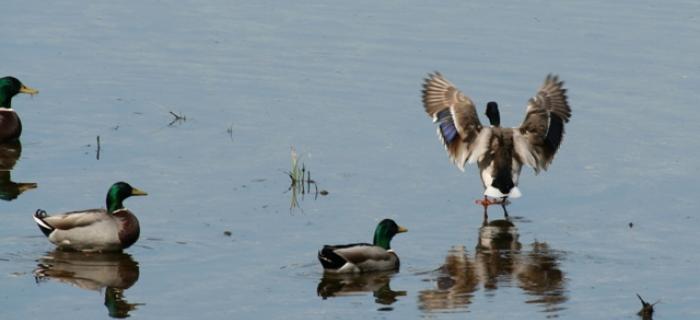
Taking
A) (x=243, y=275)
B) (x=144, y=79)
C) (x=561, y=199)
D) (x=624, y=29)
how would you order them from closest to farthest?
(x=243, y=275) → (x=561, y=199) → (x=144, y=79) → (x=624, y=29)

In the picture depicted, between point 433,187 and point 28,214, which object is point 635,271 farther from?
point 28,214

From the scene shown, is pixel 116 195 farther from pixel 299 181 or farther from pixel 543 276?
pixel 543 276

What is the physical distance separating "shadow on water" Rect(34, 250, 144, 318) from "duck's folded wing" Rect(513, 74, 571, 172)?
4.34 m

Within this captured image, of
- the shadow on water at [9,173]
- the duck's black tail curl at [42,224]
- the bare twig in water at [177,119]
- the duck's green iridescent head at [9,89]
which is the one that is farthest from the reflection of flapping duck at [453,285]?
the duck's green iridescent head at [9,89]

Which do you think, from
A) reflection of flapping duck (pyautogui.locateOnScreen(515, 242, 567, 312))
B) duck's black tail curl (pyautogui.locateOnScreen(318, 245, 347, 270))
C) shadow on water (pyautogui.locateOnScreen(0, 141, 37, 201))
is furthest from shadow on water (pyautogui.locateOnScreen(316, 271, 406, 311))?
shadow on water (pyautogui.locateOnScreen(0, 141, 37, 201))

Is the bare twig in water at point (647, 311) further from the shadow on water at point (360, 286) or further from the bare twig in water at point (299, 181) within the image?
the bare twig in water at point (299, 181)

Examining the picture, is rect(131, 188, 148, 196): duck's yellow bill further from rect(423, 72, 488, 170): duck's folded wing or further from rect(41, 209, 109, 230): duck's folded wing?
rect(423, 72, 488, 170): duck's folded wing

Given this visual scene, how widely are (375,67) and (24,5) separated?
5.81 m

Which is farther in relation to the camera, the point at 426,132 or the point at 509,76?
the point at 509,76

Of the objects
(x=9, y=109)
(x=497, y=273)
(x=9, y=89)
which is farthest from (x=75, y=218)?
(x=9, y=89)

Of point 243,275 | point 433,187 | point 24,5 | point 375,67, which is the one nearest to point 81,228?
point 243,275

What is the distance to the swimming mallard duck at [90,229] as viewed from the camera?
13.8 m

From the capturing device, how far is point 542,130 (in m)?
16.6

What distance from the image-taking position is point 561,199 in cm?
1609
